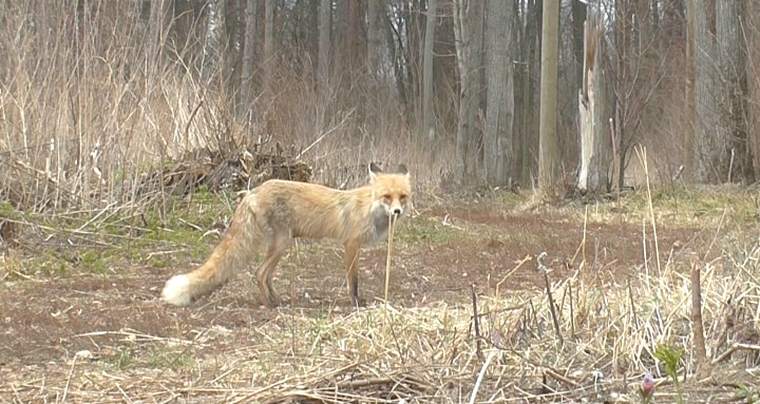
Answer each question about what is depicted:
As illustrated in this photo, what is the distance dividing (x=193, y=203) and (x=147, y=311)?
413 cm

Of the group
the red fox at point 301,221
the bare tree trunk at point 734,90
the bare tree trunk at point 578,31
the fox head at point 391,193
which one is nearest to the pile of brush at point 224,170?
the red fox at point 301,221

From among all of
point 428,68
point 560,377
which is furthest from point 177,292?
point 428,68

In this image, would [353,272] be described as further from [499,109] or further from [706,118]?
[499,109]

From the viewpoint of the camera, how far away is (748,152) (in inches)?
576

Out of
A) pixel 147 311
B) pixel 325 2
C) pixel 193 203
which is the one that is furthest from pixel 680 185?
pixel 325 2

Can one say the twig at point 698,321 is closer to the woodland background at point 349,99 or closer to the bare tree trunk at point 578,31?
the woodland background at point 349,99

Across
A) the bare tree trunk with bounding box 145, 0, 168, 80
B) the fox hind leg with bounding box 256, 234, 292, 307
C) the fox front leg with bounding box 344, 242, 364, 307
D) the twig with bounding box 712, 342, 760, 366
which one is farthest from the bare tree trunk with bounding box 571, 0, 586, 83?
the twig with bounding box 712, 342, 760, 366

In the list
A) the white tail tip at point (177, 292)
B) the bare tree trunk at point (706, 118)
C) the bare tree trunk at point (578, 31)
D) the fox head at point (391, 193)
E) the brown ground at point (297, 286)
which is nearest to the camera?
the brown ground at point (297, 286)

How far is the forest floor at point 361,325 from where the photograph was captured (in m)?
2.85

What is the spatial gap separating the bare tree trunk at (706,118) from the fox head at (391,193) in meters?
9.90

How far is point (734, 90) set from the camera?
1490cm

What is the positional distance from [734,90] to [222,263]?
11599 mm

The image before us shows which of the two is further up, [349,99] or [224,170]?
[349,99]

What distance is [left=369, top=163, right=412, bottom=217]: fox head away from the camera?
6.31 m
